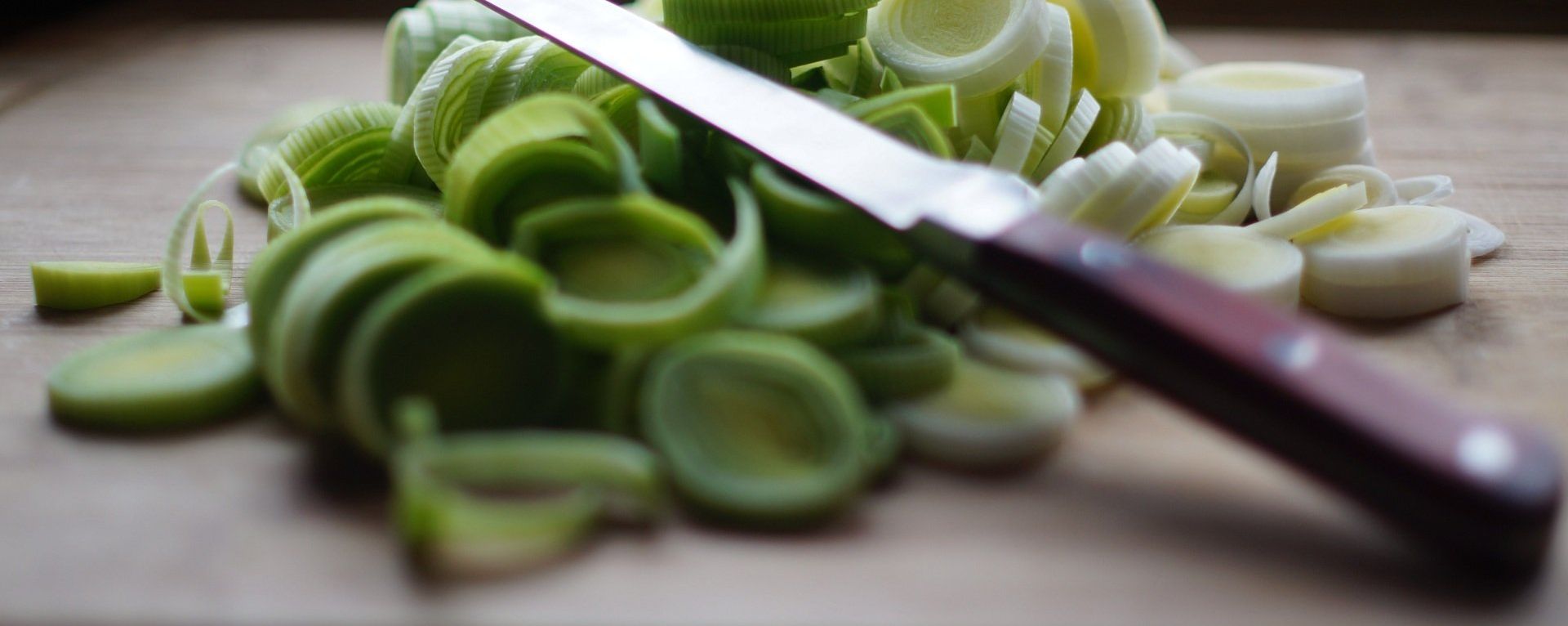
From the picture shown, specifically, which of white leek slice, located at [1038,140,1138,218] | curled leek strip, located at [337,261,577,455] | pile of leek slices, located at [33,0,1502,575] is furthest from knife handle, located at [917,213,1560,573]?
curled leek strip, located at [337,261,577,455]

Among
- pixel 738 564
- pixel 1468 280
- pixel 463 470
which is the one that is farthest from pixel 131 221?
pixel 1468 280

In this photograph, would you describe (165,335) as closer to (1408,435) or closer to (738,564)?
(738,564)

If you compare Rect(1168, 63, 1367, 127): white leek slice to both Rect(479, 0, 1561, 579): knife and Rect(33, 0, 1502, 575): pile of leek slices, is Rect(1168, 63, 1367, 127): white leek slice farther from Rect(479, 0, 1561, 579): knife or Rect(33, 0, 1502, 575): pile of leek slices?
Rect(479, 0, 1561, 579): knife

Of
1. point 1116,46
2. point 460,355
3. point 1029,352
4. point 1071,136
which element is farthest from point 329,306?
point 1116,46

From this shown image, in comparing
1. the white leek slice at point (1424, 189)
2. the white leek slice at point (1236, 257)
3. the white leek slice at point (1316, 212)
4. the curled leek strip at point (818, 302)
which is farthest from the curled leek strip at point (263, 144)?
the white leek slice at point (1424, 189)

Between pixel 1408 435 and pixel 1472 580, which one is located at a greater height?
pixel 1408 435

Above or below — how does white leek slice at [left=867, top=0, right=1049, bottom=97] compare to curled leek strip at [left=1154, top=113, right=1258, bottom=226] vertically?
above

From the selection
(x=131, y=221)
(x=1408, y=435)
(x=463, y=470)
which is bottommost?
(x=131, y=221)

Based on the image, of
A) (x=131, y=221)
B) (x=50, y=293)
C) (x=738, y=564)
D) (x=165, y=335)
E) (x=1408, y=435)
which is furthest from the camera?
(x=131, y=221)

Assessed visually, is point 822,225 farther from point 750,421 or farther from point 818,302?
point 750,421
